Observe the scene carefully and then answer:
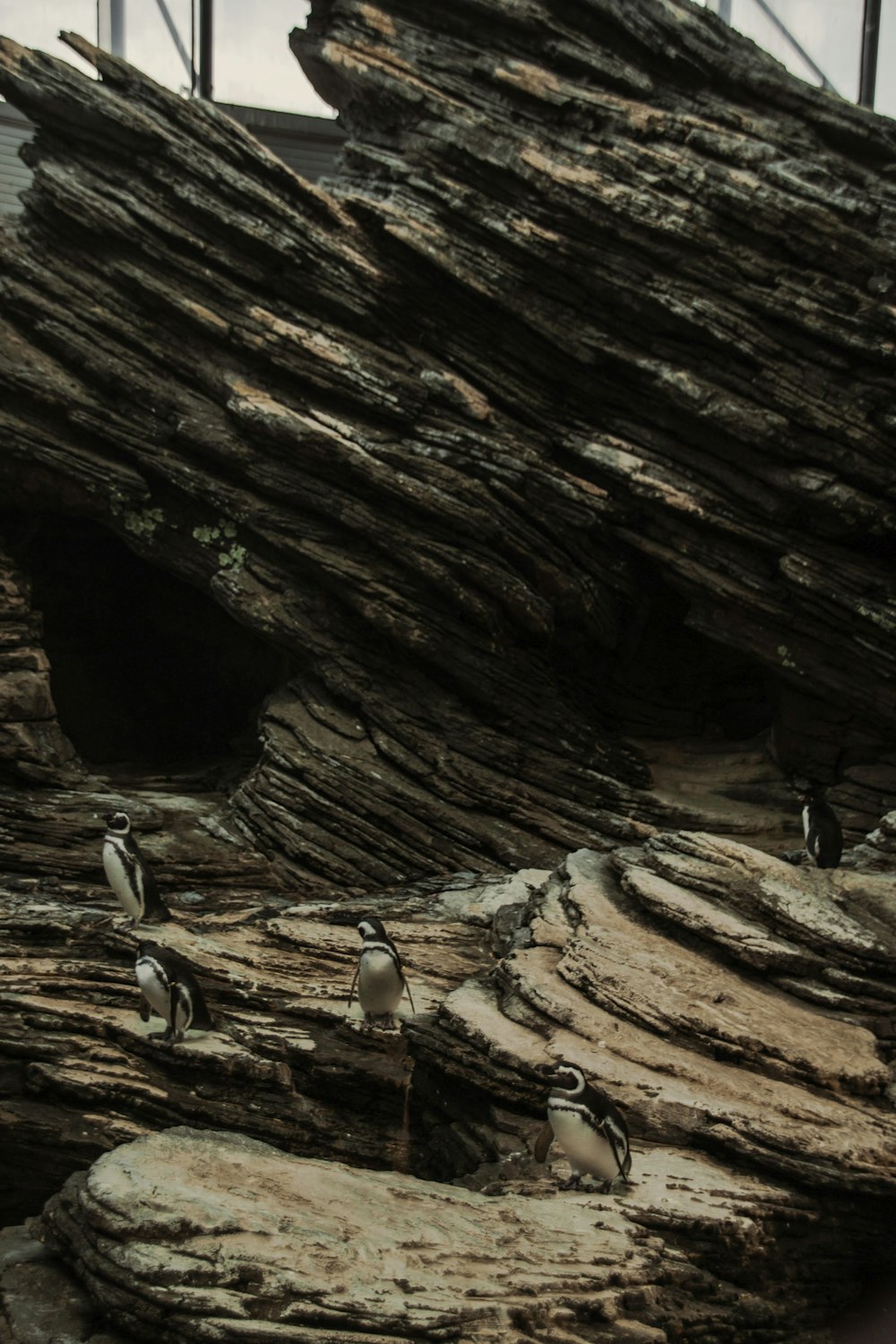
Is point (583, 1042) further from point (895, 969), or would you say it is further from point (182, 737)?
point (182, 737)

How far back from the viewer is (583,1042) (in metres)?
9.01

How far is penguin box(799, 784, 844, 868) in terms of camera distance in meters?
11.6

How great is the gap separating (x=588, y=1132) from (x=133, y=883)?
551cm

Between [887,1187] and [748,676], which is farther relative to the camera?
[748,676]

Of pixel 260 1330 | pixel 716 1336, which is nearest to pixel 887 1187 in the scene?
pixel 716 1336

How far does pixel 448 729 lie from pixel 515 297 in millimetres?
4999

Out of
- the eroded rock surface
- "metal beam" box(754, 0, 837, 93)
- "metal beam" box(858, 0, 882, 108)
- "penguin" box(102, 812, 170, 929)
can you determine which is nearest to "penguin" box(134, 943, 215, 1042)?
the eroded rock surface

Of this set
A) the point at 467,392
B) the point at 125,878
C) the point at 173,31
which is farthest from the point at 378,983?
the point at 173,31

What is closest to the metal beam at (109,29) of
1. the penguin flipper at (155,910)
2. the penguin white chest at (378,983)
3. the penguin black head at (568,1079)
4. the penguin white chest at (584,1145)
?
the penguin flipper at (155,910)

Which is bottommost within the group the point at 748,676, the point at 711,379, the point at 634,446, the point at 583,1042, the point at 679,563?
the point at 583,1042

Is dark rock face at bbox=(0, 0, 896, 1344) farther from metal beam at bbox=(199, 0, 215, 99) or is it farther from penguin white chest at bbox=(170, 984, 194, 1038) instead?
penguin white chest at bbox=(170, 984, 194, 1038)

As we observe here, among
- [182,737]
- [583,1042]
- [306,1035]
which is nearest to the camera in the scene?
[583,1042]

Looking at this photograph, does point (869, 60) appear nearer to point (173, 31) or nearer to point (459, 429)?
point (459, 429)

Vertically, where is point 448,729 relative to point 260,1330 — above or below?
above
